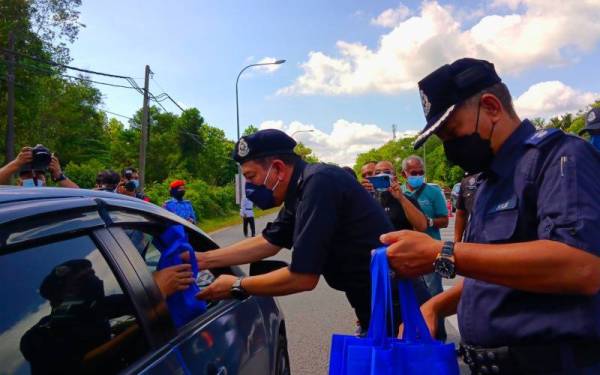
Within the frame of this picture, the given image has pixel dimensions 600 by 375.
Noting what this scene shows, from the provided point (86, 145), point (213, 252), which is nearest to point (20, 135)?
point (86, 145)

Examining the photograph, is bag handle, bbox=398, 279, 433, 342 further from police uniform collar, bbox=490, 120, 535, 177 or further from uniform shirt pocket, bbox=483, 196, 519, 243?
police uniform collar, bbox=490, 120, 535, 177

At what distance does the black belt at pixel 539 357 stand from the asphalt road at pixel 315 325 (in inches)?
123

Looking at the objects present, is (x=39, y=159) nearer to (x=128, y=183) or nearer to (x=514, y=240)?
(x=128, y=183)

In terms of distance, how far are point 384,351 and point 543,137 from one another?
0.74 m

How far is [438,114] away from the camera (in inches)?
64.2

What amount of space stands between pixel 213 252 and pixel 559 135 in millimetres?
1925

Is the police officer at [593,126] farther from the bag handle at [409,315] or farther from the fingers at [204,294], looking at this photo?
the fingers at [204,294]

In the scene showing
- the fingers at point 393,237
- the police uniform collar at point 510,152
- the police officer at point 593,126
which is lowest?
the fingers at point 393,237

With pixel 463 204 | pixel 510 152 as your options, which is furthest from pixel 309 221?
pixel 463 204

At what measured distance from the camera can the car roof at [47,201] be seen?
1.41m

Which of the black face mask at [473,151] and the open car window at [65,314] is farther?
the black face mask at [473,151]

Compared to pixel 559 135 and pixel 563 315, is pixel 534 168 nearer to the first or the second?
pixel 559 135

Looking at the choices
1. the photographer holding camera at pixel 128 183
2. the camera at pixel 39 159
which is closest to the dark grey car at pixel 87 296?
the camera at pixel 39 159

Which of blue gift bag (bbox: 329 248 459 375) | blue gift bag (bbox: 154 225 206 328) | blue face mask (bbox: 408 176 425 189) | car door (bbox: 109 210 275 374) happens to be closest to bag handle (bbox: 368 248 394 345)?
blue gift bag (bbox: 329 248 459 375)
